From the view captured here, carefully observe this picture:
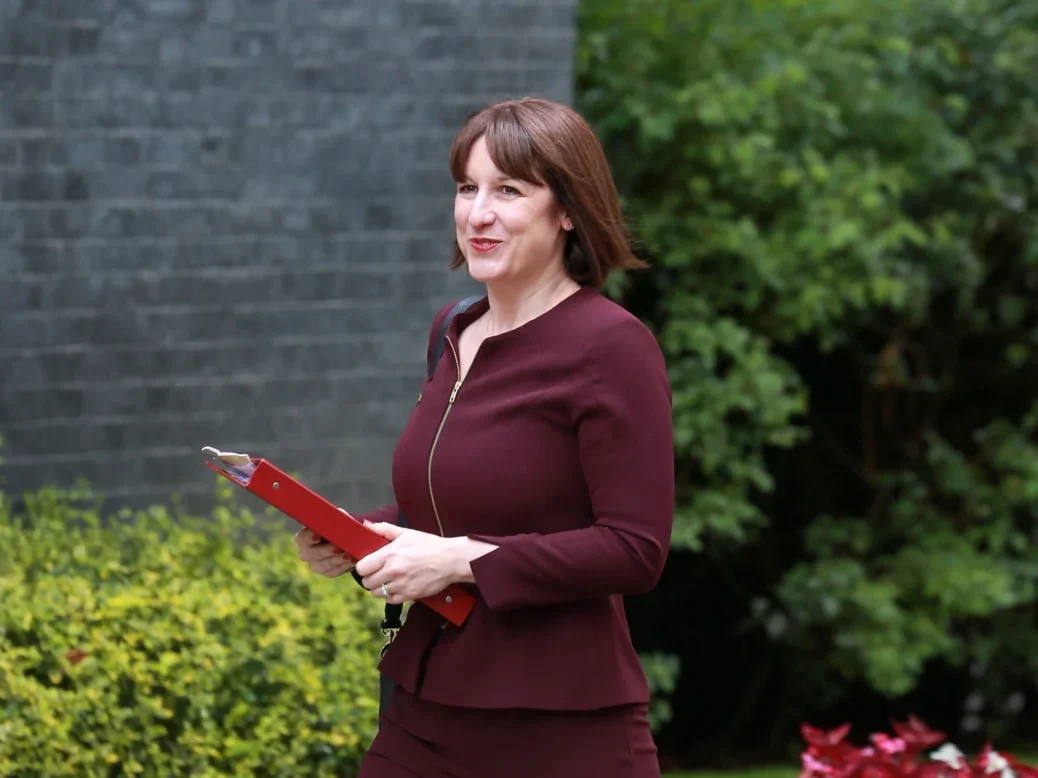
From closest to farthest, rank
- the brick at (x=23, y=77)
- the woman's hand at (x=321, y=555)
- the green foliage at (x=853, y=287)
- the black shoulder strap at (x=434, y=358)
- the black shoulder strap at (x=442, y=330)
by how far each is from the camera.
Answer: the woman's hand at (x=321, y=555)
the black shoulder strap at (x=434, y=358)
the black shoulder strap at (x=442, y=330)
the brick at (x=23, y=77)
the green foliage at (x=853, y=287)

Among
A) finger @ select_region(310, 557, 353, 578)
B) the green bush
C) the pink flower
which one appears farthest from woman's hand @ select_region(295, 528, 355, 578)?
the pink flower

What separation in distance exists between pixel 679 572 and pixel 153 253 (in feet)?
11.5

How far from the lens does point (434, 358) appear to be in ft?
9.71

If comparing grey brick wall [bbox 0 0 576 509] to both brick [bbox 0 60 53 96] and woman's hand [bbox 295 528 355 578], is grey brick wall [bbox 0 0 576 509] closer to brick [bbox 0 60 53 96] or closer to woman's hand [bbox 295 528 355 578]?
brick [bbox 0 60 53 96]

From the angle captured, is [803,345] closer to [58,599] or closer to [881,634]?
[881,634]

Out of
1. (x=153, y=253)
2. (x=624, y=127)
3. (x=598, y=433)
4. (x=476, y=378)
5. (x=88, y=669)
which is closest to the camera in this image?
(x=598, y=433)

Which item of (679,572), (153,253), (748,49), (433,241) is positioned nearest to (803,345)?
(679,572)

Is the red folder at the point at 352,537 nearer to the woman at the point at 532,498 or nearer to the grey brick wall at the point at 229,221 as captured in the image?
the woman at the point at 532,498

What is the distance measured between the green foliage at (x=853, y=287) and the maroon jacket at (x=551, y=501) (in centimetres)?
367

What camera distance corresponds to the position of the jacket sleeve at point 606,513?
2504 mm

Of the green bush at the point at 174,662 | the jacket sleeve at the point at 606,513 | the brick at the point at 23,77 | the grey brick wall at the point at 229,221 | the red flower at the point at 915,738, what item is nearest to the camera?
the jacket sleeve at the point at 606,513

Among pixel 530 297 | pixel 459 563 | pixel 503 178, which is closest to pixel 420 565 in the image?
pixel 459 563

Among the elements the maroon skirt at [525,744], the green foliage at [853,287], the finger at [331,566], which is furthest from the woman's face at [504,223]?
the green foliage at [853,287]

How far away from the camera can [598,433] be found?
251 centimetres
